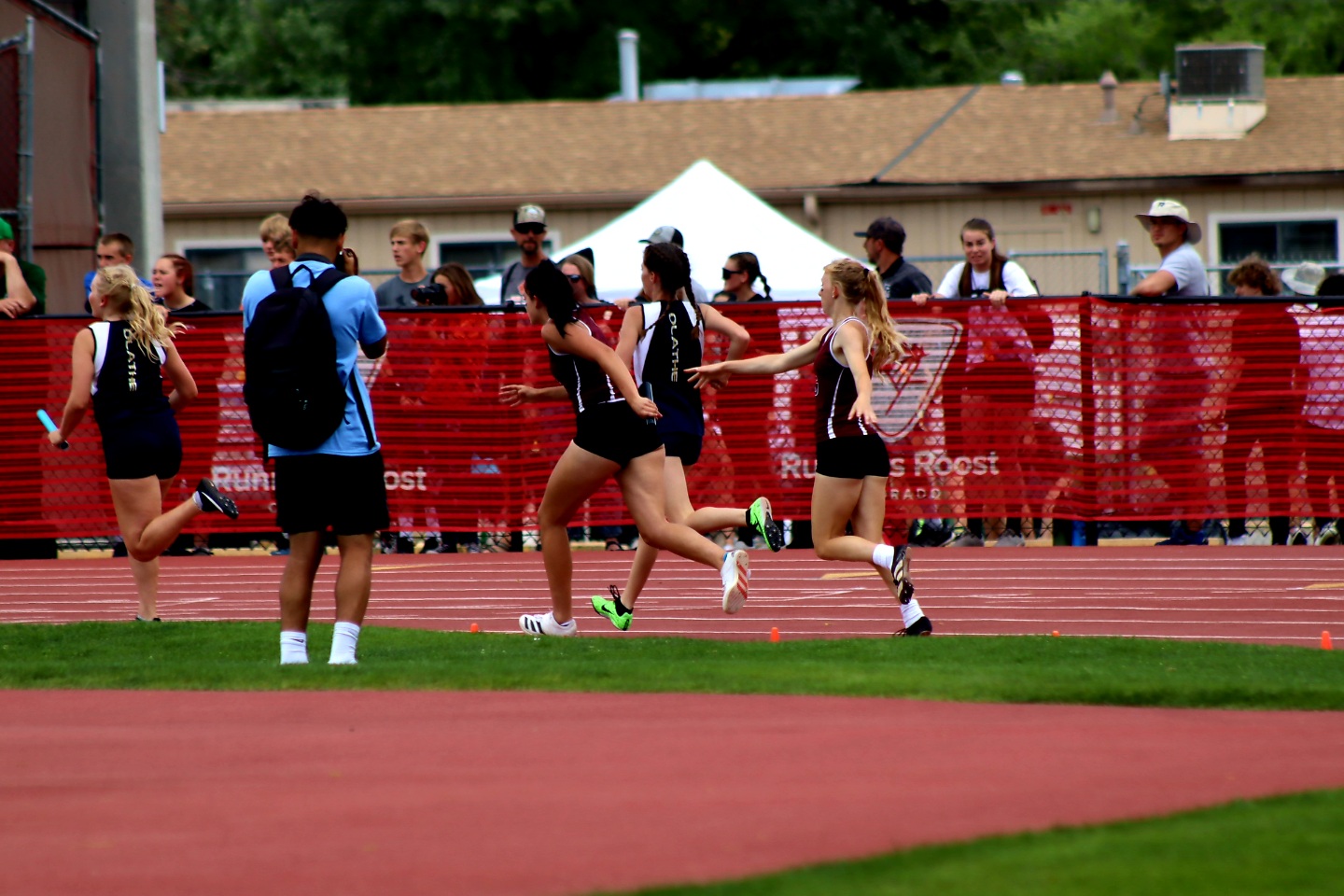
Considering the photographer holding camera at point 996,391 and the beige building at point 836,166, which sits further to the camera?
the beige building at point 836,166

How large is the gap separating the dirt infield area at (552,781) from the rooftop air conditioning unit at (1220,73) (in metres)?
25.1

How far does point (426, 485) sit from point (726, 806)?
10.4m

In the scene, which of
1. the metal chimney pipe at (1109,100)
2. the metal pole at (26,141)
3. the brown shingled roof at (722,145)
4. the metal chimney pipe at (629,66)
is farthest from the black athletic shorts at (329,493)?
the metal chimney pipe at (629,66)

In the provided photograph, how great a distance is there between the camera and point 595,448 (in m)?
10.1

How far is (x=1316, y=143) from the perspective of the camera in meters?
30.3

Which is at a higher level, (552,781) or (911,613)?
(911,613)

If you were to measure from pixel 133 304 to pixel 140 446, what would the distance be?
2.53ft

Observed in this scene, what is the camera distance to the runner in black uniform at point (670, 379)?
10.6m

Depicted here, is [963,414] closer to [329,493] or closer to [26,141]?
[329,493]

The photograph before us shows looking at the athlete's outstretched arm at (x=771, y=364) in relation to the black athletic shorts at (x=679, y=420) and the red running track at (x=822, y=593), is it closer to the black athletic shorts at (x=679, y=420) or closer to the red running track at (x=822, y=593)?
the black athletic shorts at (x=679, y=420)

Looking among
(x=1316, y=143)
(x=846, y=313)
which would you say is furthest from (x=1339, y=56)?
(x=846, y=313)

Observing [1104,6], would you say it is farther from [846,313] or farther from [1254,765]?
[1254,765]

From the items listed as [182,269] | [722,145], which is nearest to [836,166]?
[722,145]

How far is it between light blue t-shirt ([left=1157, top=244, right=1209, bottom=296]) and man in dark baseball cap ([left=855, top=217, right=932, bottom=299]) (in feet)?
5.97
